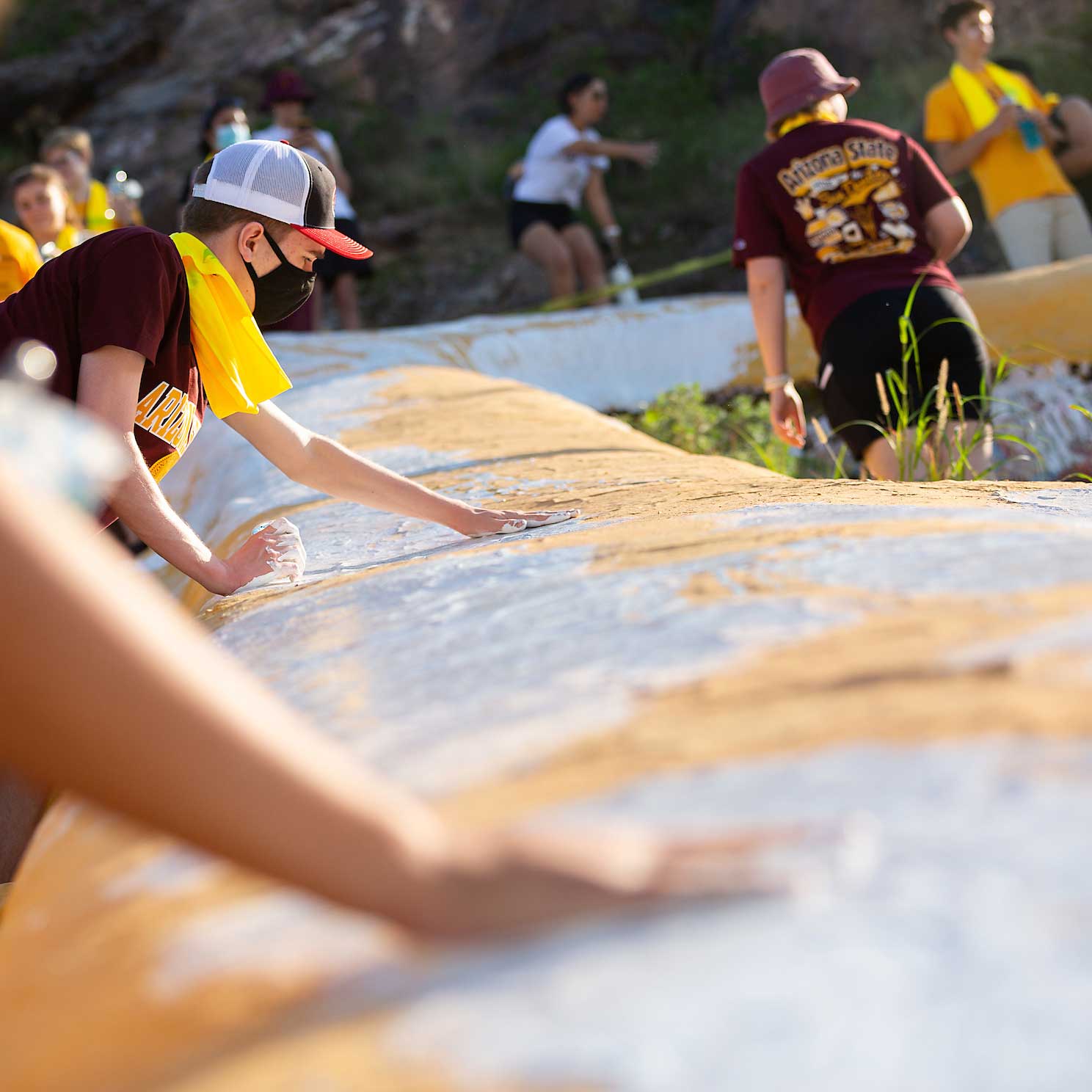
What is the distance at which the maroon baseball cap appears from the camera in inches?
127

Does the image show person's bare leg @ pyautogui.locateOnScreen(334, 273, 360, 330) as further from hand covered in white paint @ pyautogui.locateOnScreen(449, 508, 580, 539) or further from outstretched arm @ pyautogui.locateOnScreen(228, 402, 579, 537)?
hand covered in white paint @ pyautogui.locateOnScreen(449, 508, 580, 539)

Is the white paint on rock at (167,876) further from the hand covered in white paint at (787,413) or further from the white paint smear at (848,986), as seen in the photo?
the hand covered in white paint at (787,413)

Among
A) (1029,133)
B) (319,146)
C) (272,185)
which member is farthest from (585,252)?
(272,185)

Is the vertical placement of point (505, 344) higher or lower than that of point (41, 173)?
lower

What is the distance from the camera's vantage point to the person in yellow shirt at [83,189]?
5898 millimetres

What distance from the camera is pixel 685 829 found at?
83cm

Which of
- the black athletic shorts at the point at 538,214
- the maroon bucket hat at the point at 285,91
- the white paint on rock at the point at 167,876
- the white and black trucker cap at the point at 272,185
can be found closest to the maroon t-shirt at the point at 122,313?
the white and black trucker cap at the point at 272,185

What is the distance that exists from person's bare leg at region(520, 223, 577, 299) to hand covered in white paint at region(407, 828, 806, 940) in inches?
263

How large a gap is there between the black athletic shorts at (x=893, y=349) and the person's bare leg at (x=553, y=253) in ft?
13.4

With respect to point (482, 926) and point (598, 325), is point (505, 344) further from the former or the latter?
point (482, 926)

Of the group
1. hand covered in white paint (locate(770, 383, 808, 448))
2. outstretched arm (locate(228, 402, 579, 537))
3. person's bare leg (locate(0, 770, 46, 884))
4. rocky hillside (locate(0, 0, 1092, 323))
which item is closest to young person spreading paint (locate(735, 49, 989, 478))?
hand covered in white paint (locate(770, 383, 808, 448))

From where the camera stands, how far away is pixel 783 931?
732 millimetres

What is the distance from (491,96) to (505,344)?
362 inches

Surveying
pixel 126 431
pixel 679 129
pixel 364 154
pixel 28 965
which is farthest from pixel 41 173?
pixel 364 154
